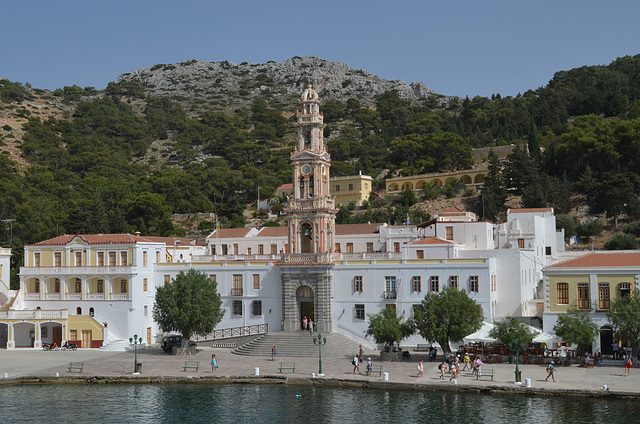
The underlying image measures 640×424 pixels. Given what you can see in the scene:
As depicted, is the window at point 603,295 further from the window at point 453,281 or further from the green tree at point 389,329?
the green tree at point 389,329

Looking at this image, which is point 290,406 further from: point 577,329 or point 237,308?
point 237,308

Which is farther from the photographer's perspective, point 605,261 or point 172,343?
point 172,343

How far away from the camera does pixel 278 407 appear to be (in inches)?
1294

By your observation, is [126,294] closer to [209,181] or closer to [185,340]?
[185,340]

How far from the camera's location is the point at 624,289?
4156 cm

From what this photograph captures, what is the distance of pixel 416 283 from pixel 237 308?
45.8 ft

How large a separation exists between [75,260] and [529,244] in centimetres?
3623

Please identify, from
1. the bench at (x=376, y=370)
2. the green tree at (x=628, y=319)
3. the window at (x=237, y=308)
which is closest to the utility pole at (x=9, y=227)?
the window at (x=237, y=308)

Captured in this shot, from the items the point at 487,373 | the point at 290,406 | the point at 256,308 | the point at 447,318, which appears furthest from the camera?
the point at 256,308

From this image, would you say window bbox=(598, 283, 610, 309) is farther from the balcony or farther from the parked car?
the balcony

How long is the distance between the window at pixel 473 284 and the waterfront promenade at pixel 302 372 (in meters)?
6.28

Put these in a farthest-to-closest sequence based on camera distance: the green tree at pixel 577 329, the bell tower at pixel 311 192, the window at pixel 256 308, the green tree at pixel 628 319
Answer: the window at pixel 256 308 < the bell tower at pixel 311 192 < the green tree at pixel 577 329 < the green tree at pixel 628 319

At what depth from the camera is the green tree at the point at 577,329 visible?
38.6m

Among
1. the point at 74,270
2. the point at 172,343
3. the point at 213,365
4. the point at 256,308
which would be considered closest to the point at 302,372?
the point at 213,365
